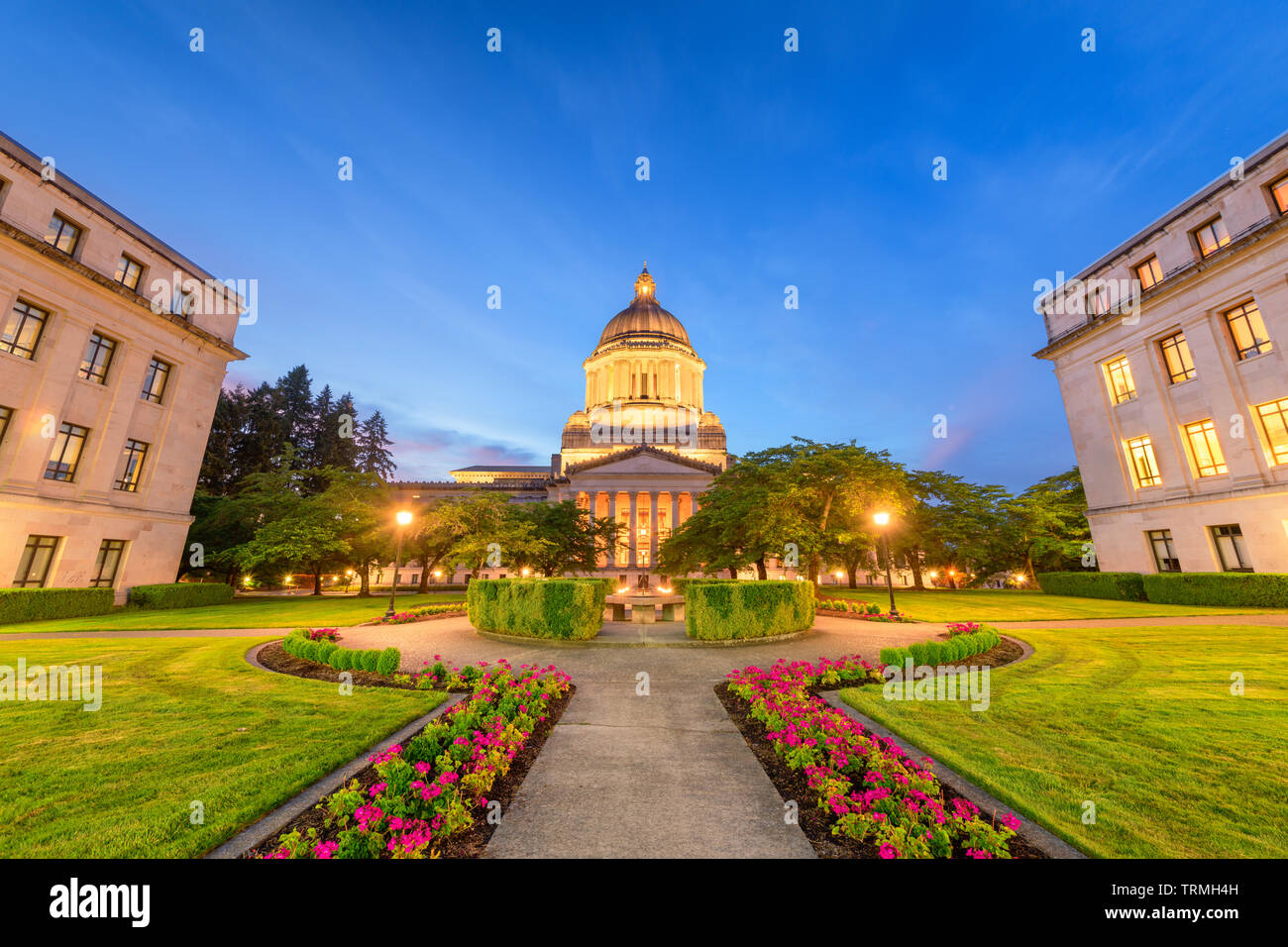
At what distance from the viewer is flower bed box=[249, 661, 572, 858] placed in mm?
3725

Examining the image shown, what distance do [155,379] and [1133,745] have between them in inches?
1638

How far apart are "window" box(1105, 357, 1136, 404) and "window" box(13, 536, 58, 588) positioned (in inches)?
2294

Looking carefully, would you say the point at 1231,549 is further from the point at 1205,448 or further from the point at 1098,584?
the point at 1098,584

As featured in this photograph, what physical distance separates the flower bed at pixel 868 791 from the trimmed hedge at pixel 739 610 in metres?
6.28

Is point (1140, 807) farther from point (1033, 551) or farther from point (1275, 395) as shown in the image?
point (1033, 551)

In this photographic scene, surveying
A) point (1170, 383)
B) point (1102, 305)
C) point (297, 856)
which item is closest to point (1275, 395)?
point (1170, 383)

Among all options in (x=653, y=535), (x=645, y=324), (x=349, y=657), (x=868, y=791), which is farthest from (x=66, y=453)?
(x=645, y=324)

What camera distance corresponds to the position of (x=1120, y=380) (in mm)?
29562

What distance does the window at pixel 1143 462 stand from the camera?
2748 centimetres

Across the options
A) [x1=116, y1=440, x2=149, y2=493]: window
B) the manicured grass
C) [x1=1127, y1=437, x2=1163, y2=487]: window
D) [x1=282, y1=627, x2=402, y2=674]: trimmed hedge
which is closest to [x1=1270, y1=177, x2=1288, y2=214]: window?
[x1=1127, y1=437, x2=1163, y2=487]: window

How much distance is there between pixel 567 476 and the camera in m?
57.4

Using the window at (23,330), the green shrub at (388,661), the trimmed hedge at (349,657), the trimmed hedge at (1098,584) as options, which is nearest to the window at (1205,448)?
the trimmed hedge at (1098,584)

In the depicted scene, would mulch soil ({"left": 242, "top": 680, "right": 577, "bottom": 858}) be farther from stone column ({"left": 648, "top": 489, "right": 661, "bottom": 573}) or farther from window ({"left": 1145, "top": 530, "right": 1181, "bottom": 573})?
stone column ({"left": 648, "top": 489, "right": 661, "bottom": 573})

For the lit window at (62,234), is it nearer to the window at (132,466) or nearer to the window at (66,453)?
the window at (66,453)
